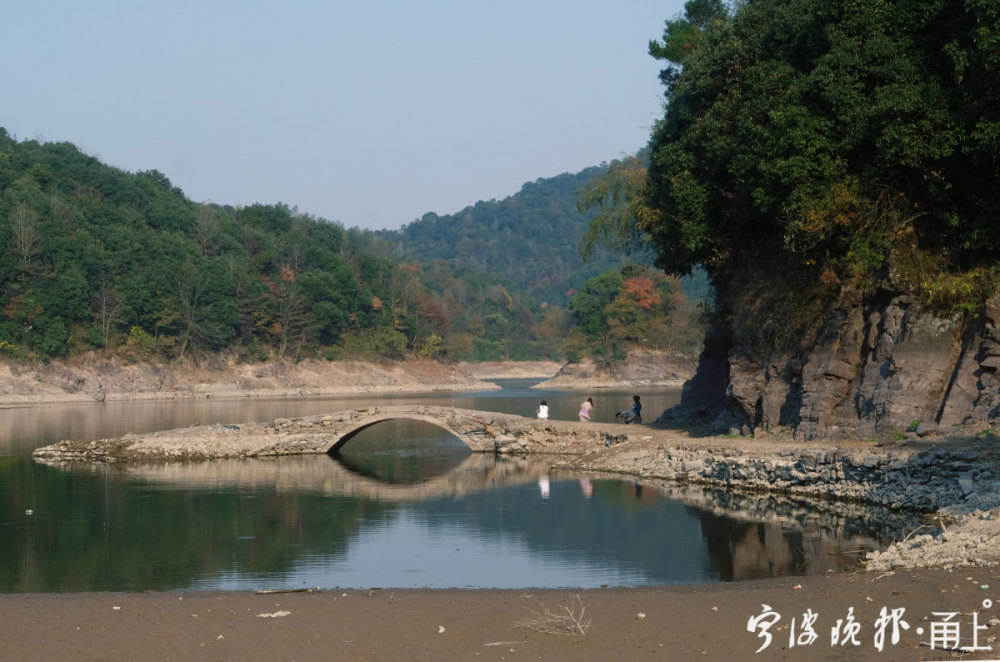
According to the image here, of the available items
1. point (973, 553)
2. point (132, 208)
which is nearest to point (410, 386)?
point (132, 208)

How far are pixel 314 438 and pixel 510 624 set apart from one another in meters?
23.3

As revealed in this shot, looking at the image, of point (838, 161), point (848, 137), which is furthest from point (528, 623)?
point (838, 161)

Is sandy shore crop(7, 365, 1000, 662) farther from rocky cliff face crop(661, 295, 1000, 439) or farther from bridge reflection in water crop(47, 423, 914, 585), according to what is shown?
rocky cliff face crop(661, 295, 1000, 439)

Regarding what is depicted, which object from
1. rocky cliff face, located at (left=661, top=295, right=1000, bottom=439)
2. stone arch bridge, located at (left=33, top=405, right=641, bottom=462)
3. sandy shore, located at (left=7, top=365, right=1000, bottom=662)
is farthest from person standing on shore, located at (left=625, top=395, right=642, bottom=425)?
sandy shore, located at (left=7, top=365, right=1000, bottom=662)

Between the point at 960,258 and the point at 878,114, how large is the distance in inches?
169

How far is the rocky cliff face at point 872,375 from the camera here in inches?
839

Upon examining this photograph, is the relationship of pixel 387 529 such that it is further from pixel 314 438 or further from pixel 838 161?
pixel 314 438

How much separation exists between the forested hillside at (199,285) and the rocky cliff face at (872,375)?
177ft

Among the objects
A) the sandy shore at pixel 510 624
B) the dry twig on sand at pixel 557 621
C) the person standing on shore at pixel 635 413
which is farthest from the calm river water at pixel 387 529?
the person standing on shore at pixel 635 413

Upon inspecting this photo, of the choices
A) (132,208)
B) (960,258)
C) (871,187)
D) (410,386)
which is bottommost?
(410,386)

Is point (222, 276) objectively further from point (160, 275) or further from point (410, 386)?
point (410, 386)

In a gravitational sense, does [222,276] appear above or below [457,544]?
above

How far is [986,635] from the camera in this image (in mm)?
8344

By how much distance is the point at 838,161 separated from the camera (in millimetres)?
22891
